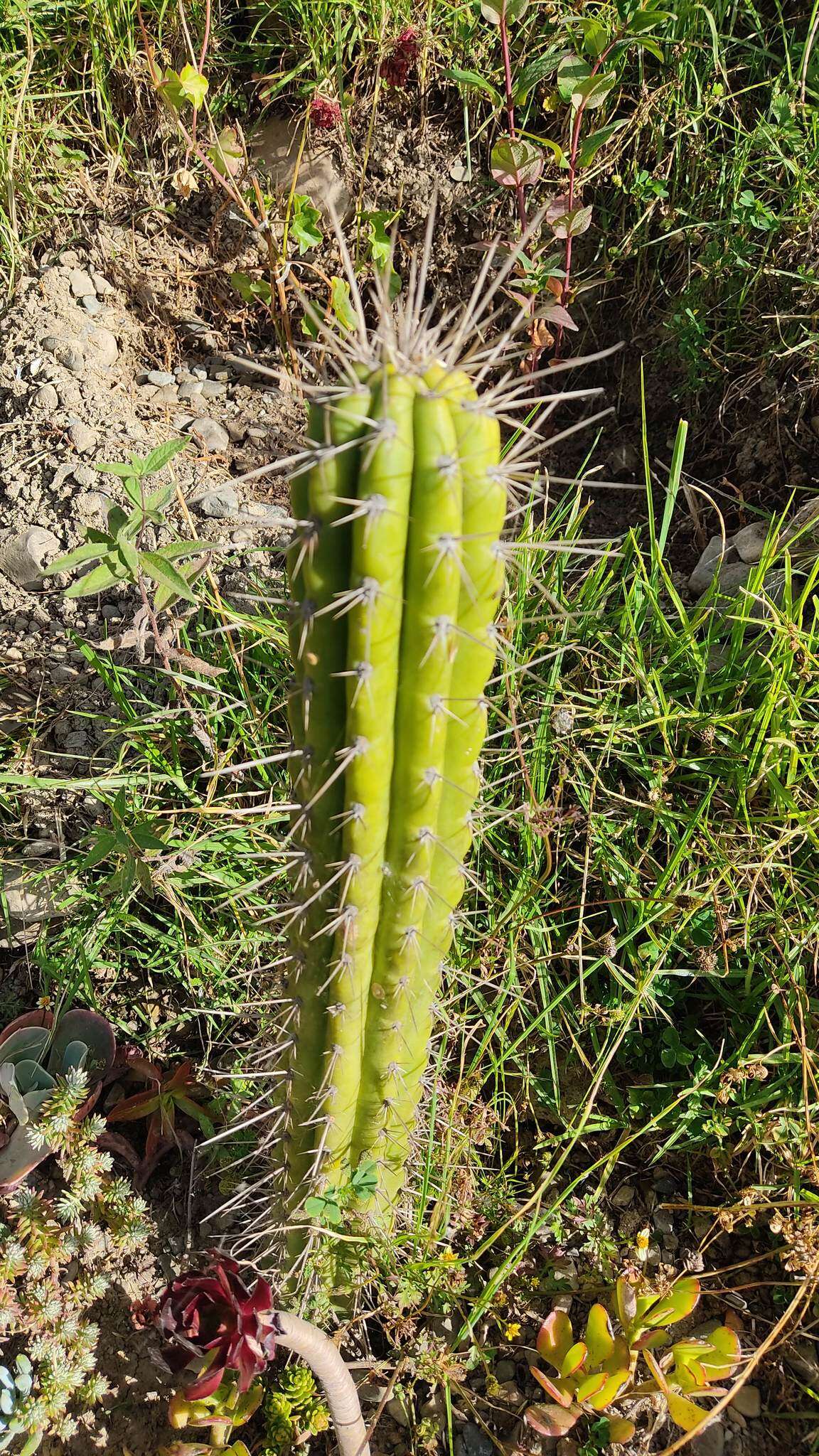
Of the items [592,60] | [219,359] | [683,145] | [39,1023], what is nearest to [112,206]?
[219,359]

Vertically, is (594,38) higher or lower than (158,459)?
higher

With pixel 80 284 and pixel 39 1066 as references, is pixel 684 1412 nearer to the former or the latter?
pixel 39 1066

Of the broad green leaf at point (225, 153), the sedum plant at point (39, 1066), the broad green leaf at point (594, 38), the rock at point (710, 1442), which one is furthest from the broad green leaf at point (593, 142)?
the rock at point (710, 1442)

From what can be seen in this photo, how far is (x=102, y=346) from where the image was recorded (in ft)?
9.90

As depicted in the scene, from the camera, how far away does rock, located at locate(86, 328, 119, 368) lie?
3.00 m

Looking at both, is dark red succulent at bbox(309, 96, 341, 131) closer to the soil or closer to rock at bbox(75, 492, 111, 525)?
the soil

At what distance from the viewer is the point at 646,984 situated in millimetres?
2049

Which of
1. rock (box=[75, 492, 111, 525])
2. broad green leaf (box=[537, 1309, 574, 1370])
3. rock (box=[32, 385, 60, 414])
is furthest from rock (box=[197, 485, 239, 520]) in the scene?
broad green leaf (box=[537, 1309, 574, 1370])

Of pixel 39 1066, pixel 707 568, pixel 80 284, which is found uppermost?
pixel 80 284

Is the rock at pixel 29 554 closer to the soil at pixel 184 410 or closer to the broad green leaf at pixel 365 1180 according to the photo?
the soil at pixel 184 410

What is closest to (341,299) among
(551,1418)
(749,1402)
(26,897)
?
(26,897)

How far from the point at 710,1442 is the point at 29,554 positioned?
239 centimetres

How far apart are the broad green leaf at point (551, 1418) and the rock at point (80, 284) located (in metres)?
2.97

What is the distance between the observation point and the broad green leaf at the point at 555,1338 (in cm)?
179
